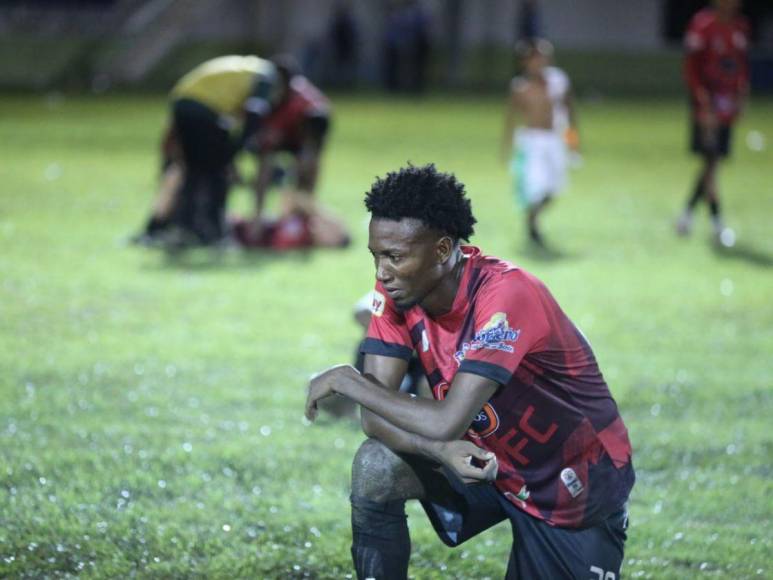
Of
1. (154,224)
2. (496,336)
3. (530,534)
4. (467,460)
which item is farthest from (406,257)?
(154,224)

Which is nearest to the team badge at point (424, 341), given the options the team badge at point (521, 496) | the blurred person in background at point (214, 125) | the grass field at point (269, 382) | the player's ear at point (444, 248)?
the player's ear at point (444, 248)

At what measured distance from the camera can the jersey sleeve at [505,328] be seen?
13.5 ft

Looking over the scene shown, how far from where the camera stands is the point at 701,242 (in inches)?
539

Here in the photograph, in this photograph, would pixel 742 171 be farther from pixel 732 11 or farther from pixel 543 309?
pixel 543 309

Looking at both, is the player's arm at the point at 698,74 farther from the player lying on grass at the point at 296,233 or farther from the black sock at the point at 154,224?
the black sock at the point at 154,224

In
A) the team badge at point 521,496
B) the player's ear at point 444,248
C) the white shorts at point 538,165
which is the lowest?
the white shorts at point 538,165

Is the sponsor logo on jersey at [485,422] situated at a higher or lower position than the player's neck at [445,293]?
lower

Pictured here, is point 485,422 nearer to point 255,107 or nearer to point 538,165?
point 255,107

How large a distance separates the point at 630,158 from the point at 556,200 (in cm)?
498

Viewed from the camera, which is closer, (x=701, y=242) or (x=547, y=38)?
(x=701, y=242)

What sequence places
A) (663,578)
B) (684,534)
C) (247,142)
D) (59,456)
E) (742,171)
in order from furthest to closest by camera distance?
(742,171) < (247,142) < (59,456) < (684,534) < (663,578)

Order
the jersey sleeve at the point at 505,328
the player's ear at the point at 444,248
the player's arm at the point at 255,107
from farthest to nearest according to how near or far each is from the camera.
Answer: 1. the player's arm at the point at 255,107
2. the player's ear at the point at 444,248
3. the jersey sleeve at the point at 505,328

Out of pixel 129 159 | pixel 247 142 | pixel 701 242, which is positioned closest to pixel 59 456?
pixel 247 142

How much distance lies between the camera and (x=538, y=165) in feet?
43.9
